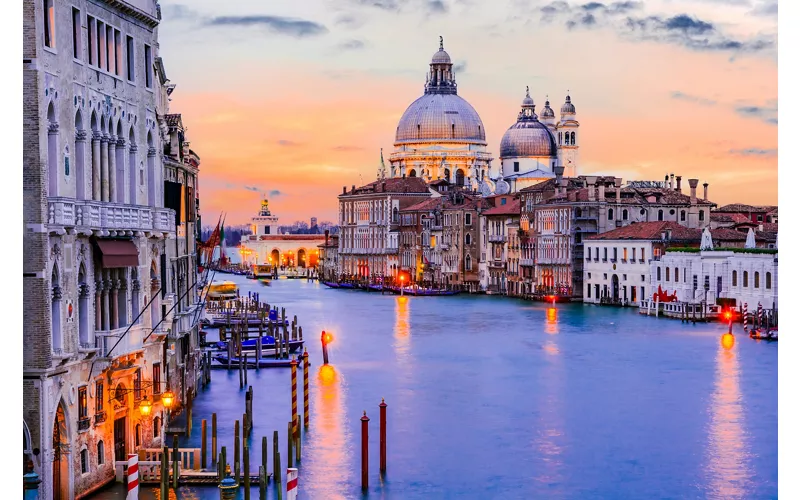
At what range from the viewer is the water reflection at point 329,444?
8555 millimetres

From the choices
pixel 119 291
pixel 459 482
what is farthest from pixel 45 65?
pixel 459 482

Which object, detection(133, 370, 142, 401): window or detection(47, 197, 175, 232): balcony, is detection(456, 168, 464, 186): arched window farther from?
detection(133, 370, 142, 401): window

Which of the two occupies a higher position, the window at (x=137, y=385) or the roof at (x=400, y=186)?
the roof at (x=400, y=186)

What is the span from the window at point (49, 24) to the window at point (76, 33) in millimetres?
291

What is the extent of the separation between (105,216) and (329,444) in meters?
3.76

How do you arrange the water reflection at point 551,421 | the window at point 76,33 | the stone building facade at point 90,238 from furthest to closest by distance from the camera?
the water reflection at point 551,421 → the window at point 76,33 → the stone building facade at point 90,238

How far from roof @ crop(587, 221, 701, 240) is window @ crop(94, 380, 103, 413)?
64.0 ft

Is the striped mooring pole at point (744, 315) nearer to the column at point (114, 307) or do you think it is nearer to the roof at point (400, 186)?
the column at point (114, 307)

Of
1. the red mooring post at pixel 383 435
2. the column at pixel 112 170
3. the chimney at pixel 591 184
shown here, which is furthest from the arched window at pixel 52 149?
the chimney at pixel 591 184

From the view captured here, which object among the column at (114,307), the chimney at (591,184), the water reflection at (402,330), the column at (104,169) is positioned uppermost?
the chimney at (591,184)

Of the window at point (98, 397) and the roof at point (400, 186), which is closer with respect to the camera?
the window at point (98, 397)

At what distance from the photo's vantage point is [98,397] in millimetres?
6863

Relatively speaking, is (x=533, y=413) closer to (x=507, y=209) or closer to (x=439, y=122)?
(x=507, y=209)
